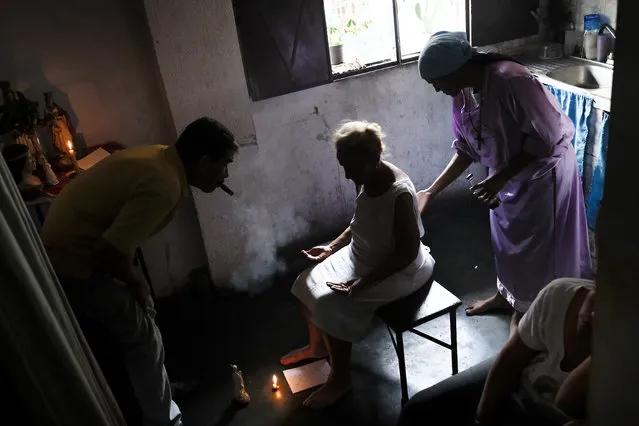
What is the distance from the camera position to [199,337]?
3.21 metres

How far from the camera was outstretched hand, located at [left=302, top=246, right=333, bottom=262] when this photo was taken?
2748 mm

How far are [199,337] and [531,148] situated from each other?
1.97m

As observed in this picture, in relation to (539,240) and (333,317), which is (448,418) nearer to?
(333,317)

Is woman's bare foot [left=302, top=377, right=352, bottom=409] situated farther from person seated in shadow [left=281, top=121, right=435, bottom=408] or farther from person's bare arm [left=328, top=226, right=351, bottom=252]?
person's bare arm [left=328, top=226, right=351, bottom=252]

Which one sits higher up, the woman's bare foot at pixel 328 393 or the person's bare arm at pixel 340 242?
the person's bare arm at pixel 340 242

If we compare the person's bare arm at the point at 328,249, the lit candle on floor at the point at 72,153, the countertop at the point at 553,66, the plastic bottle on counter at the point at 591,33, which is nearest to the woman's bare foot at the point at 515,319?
the person's bare arm at the point at 328,249

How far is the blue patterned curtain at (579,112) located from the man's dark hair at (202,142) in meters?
2.00

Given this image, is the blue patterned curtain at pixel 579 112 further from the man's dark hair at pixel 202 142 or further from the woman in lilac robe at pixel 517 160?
the man's dark hair at pixel 202 142

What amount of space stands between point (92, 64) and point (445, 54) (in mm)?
1740

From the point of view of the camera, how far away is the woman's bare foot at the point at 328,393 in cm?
262

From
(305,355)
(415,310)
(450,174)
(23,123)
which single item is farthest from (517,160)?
(23,123)

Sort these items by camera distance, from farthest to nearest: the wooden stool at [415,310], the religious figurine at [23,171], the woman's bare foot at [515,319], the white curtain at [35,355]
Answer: the woman's bare foot at [515,319] → the religious figurine at [23,171] → the wooden stool at [415,310] → the white curtain at [35,355]

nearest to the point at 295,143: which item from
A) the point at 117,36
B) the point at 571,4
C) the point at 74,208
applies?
the point at 117,36

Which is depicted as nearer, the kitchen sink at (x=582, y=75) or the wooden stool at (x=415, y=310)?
the wooden stool at (x=415, y=310)
